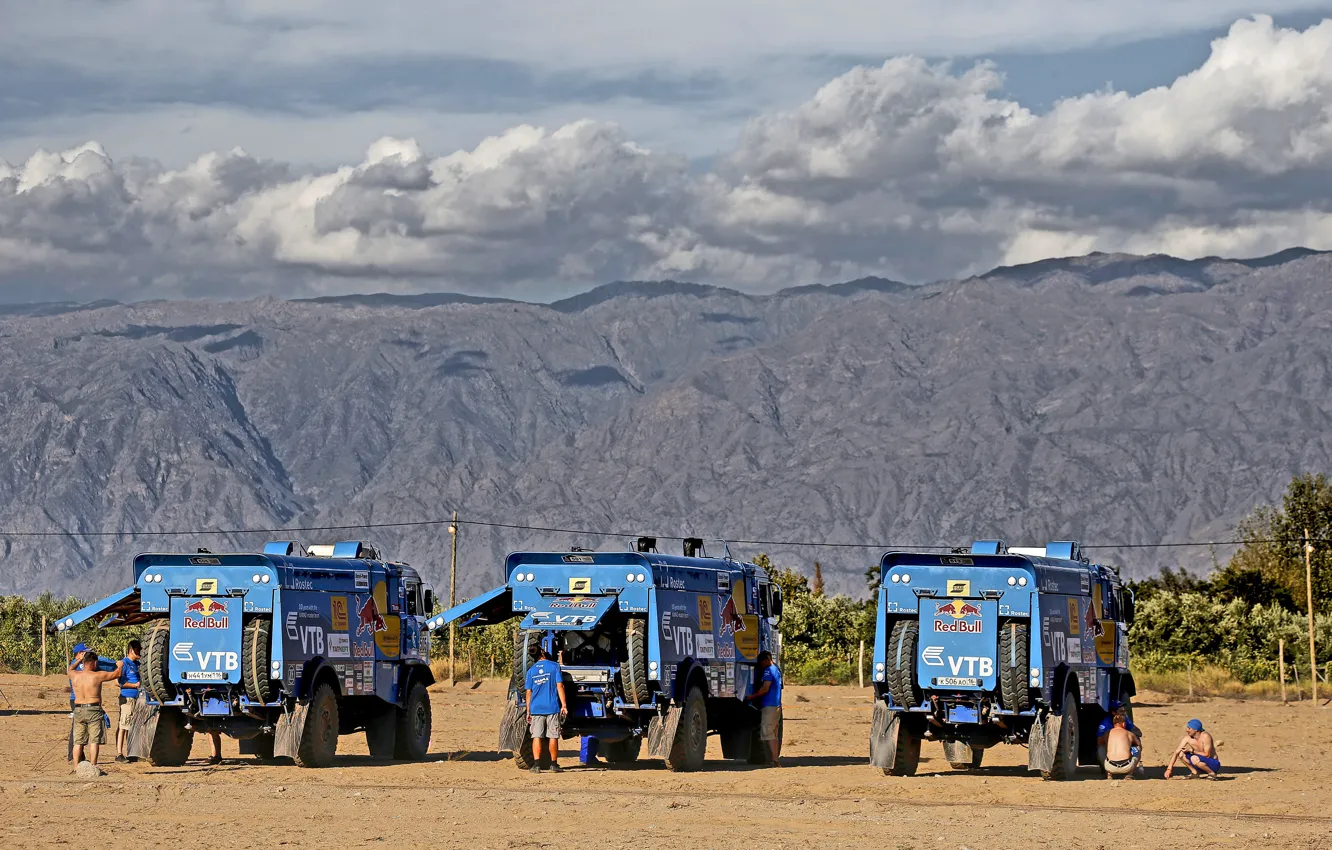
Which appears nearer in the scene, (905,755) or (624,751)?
(905,755)

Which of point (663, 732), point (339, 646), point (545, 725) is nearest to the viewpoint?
point (545, 725)

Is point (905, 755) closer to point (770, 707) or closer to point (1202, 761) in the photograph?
point (770, 707)

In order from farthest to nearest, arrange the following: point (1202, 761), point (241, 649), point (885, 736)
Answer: point (1202, 761) < point (885, 736) < point (241, 649)

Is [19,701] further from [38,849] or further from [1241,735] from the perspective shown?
[38,849]

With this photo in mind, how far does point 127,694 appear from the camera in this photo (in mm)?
30047

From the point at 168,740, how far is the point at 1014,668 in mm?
11944

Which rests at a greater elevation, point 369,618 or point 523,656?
point 369,618

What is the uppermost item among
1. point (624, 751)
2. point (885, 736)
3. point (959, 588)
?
point (959, 588)

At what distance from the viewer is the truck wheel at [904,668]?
2838 cm

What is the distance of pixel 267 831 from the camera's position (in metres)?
22.1

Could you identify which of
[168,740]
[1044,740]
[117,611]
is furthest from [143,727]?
[1044,740]

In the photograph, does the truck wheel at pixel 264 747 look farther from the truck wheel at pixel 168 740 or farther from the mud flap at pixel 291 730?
the mud flap at pixel 291 730

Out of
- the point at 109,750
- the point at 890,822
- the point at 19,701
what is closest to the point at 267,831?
the point at 890,822

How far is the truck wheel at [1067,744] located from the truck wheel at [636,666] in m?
5.65
